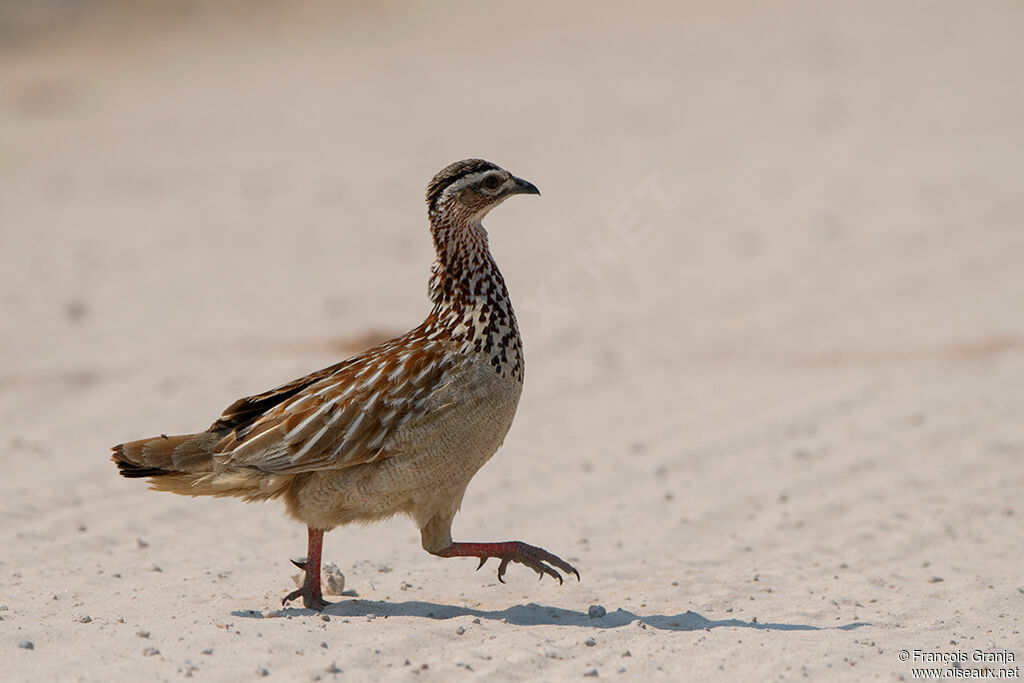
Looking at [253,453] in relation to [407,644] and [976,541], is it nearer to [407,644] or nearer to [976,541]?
[407,644]

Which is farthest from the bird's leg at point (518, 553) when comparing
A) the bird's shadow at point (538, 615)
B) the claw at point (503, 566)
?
the bird's shadow at point (538, 615)

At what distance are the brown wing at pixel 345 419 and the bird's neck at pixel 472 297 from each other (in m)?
0.19

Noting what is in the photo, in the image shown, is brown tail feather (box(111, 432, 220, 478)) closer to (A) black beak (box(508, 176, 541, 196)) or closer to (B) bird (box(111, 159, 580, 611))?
(B) bird (box(111, 159, 580, 611))

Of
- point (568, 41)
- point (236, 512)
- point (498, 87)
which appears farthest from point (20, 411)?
point (568, 41)

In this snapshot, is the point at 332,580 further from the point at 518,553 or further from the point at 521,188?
the point at 521,188

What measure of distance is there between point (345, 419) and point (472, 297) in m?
0.97

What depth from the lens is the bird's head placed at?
7332mm

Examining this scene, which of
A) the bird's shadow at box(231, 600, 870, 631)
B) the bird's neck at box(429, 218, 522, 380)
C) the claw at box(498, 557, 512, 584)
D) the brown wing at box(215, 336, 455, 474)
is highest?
the bird's neck at box(429, 218, 522, 380)

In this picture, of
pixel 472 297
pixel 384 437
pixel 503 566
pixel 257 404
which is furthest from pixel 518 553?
pixel 257 404

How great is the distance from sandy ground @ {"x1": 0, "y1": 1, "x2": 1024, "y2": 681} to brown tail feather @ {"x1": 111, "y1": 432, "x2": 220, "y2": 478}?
752 mm

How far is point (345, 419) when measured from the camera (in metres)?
6.89

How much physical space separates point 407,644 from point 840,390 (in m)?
6.64

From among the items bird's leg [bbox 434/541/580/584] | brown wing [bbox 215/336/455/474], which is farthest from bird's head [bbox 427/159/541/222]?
bird's leg [bbox 434/541/580/584]

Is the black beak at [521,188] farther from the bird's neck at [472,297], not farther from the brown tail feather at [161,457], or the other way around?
the brown tail feather at [161,457]
